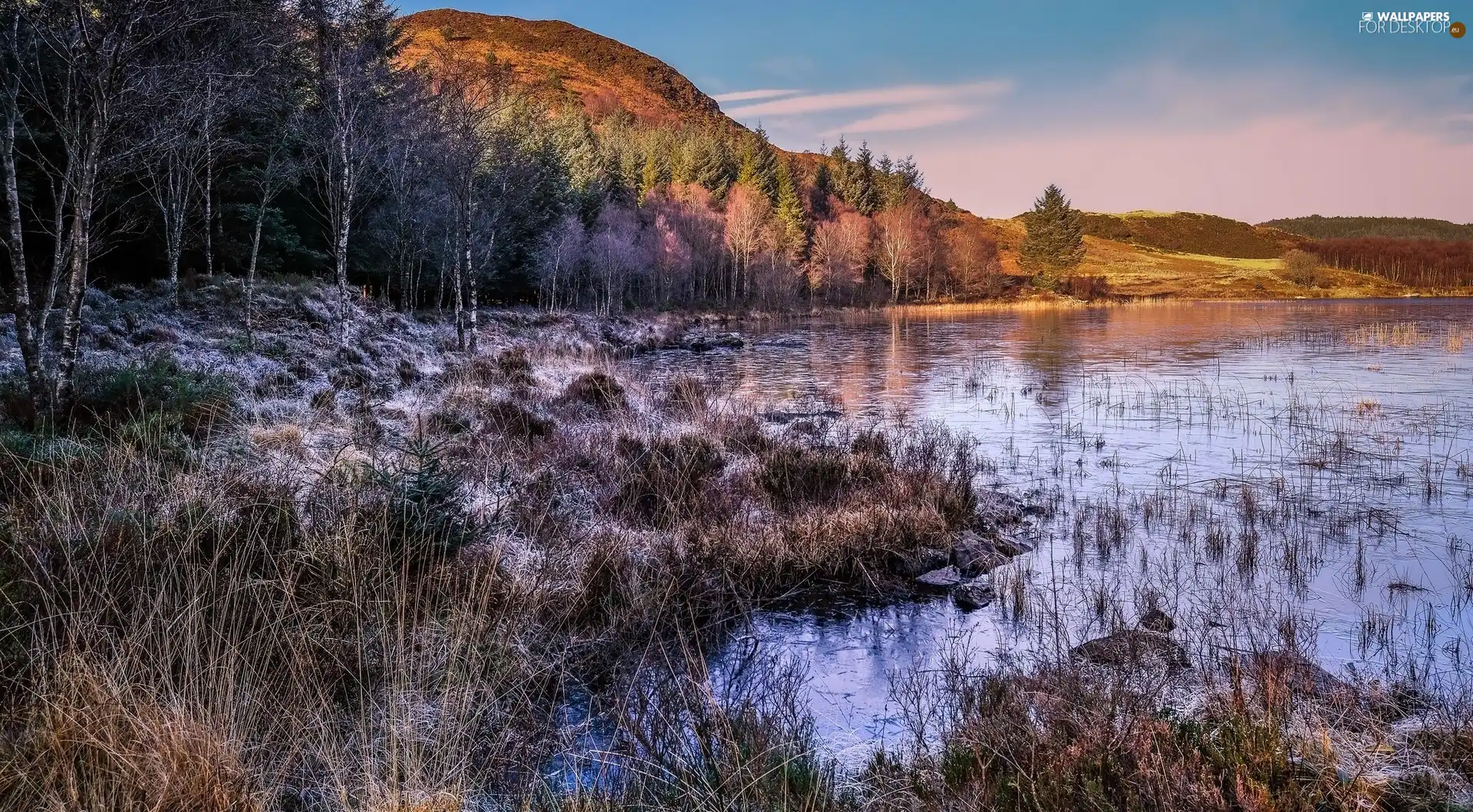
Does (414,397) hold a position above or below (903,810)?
above

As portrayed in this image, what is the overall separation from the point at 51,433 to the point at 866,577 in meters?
7.39

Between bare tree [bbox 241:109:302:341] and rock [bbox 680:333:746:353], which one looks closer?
bare tree [bbox 241:109:302:341]

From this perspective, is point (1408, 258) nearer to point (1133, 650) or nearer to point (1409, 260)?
point (1409, 260)

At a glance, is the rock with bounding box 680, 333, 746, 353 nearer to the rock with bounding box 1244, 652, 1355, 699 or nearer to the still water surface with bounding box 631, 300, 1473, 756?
the still water surface with bounding box 631, 300, 1473, 756

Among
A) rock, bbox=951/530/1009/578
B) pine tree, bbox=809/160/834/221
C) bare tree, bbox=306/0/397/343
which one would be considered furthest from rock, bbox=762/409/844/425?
pine tree, bbox=809/160/834/221

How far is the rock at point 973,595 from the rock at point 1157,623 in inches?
47.7

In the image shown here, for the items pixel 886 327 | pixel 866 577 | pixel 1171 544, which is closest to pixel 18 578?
pixel 866 577

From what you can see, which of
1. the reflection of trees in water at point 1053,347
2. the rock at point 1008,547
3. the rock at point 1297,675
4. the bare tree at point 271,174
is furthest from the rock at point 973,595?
the bare tree at point 271,174

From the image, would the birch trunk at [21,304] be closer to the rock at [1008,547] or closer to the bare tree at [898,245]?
the rock at [1008,547]

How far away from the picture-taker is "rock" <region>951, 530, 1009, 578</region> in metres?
7.14

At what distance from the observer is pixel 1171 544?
7715 millimetres

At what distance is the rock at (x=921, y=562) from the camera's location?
7.09 metres

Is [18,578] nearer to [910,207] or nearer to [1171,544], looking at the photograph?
[1171,544]

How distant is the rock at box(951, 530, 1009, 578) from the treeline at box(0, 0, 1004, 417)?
8.89 meters
